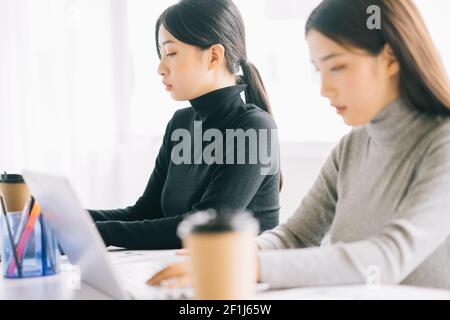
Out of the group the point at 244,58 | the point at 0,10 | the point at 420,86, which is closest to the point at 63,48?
the point at 0,10

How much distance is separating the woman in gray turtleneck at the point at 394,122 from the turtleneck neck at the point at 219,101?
637 mm

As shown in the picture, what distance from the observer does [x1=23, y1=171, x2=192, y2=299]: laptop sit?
3.14 ft

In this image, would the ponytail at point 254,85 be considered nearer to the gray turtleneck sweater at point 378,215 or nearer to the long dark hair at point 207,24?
the long dark hair at point 207,24

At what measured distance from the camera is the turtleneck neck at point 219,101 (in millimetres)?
1855

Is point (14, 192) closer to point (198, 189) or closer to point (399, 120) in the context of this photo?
point (198, 189)

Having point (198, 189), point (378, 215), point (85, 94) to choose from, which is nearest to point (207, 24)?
point (198, 189)

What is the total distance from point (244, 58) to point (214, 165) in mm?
335

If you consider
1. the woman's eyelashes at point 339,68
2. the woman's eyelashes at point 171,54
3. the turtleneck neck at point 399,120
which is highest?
the woman's eyelashes at point 171,54

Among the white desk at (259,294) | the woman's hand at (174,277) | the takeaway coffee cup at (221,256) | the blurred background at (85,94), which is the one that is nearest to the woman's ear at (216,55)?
the white desk at (259,294)

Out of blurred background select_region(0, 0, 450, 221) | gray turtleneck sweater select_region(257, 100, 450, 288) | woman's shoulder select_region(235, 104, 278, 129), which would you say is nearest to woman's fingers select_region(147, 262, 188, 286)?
gray turtleneck sweater select_region(257, 100, 450, 288)

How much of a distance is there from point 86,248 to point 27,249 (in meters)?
0.25

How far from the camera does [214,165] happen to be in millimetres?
1789

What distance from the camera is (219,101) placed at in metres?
1.86

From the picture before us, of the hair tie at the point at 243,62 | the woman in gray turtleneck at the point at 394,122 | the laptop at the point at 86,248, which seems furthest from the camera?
the hair tie at the point at 243,62
